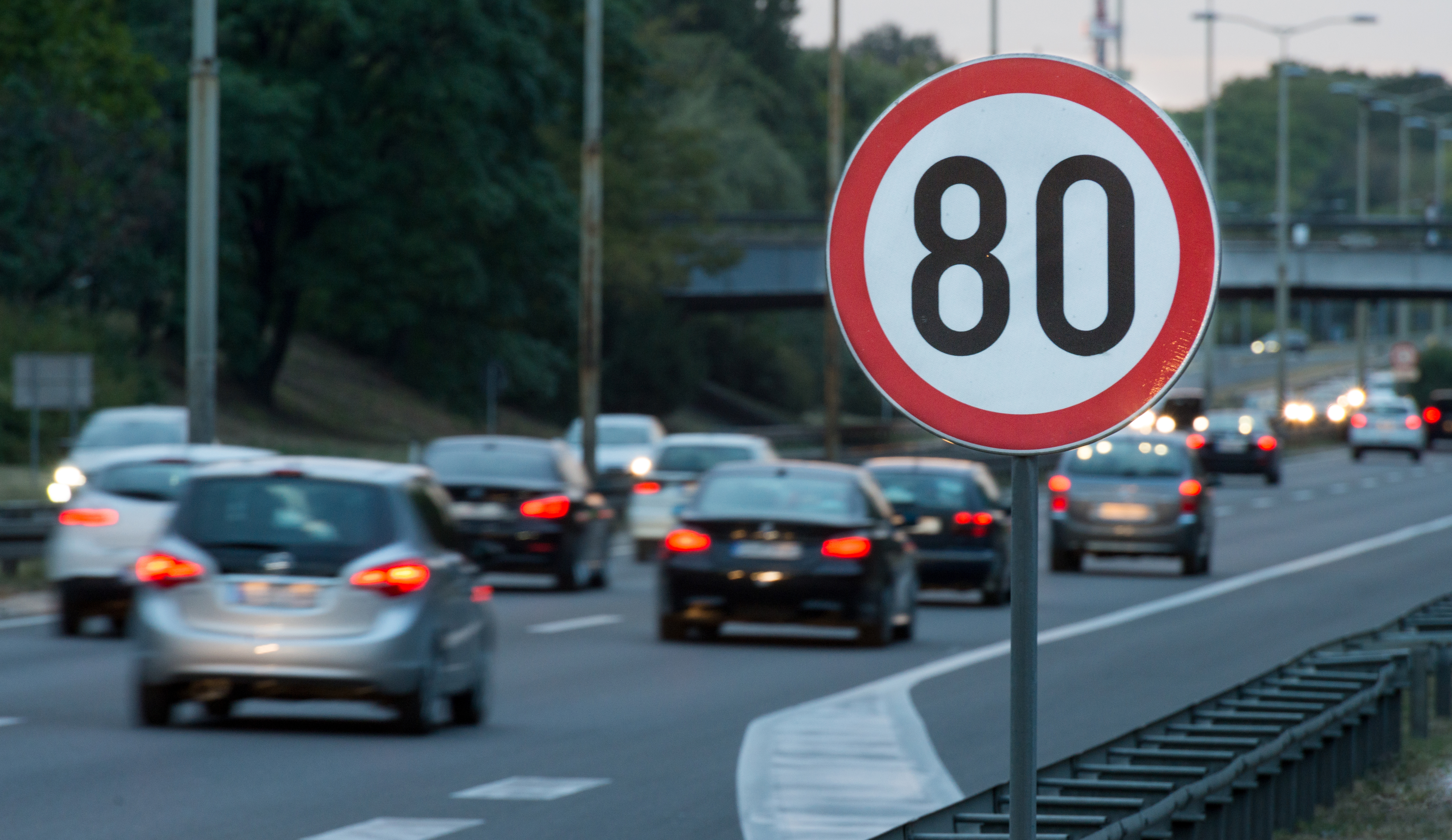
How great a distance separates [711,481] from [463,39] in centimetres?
3556


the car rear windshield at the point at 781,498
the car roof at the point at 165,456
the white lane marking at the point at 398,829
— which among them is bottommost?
the white lane marking at the point at 398,829

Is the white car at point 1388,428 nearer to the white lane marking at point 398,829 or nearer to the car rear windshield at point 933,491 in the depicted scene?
the car rear windshield at point 933,491

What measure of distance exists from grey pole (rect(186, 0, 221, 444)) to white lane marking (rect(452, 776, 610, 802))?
15521 mm

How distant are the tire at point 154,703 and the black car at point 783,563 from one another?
6.83 meters

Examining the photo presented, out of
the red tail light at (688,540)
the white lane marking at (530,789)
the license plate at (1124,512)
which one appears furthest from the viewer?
the license plate at (1124,512)

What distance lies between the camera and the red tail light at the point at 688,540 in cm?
1975

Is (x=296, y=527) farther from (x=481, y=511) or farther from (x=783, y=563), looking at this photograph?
(x=481, y=511)

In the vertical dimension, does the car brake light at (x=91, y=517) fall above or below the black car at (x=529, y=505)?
above

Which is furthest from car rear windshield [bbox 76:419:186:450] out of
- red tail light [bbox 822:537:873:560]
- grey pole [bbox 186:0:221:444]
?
red tail light [bbox 822:537:873:560]

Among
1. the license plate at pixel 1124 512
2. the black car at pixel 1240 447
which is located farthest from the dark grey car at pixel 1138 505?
the black car at pixel 1240 447

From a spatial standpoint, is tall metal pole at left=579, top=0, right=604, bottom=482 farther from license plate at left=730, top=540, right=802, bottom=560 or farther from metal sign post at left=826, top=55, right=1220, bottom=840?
metal sign post at left=826, top=55, right=1220, bottom=840

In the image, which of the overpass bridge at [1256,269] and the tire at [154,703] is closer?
the tire at [154,703]

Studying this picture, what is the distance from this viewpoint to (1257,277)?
83.1m

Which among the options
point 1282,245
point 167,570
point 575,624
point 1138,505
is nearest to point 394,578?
point 167,570
